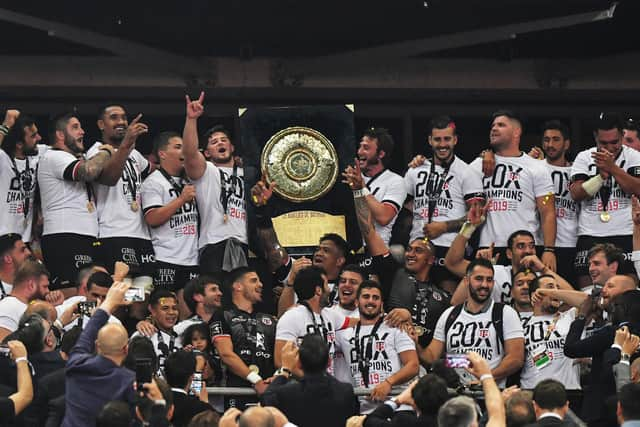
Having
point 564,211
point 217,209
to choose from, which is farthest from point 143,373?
point 564,211

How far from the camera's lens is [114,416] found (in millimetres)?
8852

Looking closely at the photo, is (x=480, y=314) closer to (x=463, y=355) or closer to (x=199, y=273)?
(x=463, y=355)

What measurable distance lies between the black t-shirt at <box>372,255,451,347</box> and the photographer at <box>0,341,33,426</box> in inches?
154

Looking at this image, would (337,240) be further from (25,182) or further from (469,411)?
(469,411)

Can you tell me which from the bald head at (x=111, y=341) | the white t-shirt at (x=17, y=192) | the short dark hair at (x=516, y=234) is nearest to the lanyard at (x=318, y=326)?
the short dark hair at (x=516, y=234)

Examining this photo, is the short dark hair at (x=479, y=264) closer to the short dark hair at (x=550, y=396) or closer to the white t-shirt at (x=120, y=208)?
the white t-shirt at (x=120, y=208)

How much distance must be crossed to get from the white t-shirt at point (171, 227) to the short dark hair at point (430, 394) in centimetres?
477

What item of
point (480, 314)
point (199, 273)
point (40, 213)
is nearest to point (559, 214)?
point (480, 314)

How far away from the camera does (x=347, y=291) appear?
41.6ft

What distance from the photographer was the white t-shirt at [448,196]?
14.2m

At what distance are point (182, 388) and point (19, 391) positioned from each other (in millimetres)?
1071

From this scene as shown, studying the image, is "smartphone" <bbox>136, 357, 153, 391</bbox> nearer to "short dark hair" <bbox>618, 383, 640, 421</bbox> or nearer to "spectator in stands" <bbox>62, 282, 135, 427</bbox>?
"spectator in stands" <bbox>62, 282, 135, 427</bbox>

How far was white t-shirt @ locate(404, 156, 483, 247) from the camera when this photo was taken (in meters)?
14.2

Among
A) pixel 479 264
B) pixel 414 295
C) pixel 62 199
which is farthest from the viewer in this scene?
pixel 62 199
